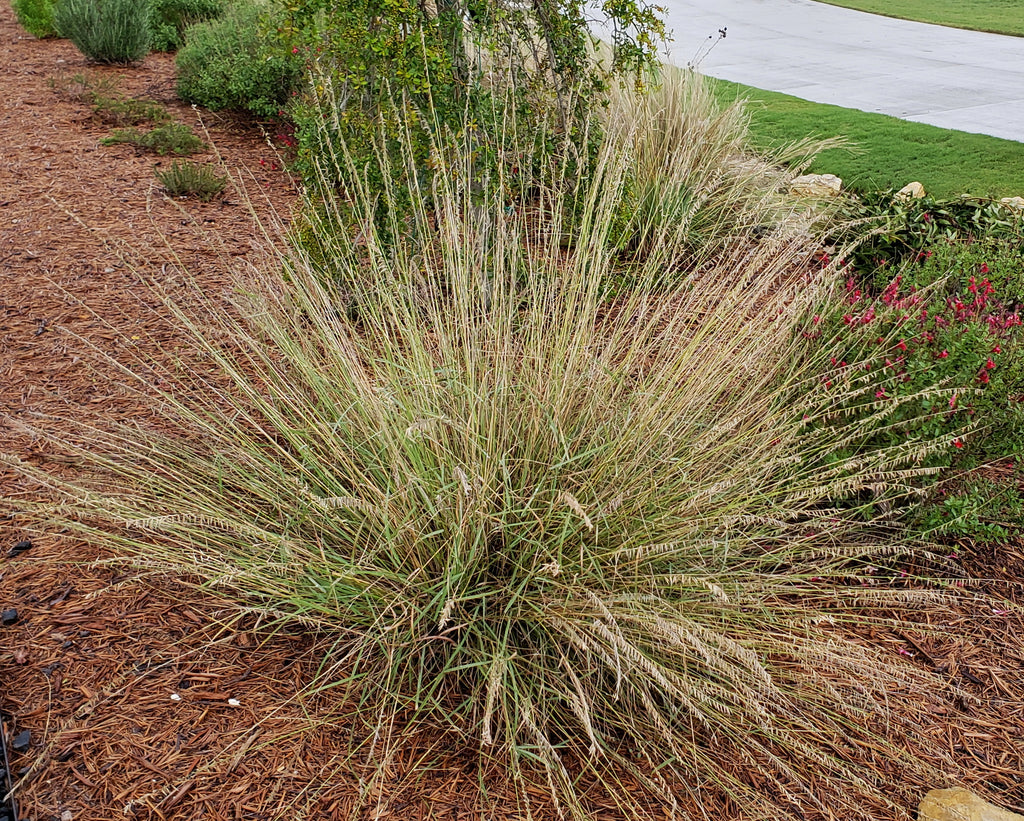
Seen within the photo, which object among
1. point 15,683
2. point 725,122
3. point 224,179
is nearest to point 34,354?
point 15,683

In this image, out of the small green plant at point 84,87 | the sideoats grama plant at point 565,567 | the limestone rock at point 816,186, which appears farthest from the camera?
the small green plant at point 84,87

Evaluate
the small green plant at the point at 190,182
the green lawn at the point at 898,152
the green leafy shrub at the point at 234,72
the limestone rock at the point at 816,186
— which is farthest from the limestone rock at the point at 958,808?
the green leafy shrub at the point at 234,72

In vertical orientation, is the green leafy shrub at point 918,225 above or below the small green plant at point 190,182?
above

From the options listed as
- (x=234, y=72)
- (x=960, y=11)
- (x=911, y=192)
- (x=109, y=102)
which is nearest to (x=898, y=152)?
(x=911, y=192)

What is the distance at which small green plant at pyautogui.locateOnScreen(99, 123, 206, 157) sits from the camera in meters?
6.32

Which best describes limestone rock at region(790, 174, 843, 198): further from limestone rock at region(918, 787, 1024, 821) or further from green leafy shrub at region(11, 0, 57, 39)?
green leafy shrub at region(11, 0, 57, 39)

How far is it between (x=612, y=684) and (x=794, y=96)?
8657 millimetres

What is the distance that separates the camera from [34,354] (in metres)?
3.77

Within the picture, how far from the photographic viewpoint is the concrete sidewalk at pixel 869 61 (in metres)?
8.80

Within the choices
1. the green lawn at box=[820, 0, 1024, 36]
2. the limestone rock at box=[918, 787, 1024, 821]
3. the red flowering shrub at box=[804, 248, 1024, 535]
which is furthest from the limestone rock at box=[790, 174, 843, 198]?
the green lawn at box=[820, 0, 1024, 36]

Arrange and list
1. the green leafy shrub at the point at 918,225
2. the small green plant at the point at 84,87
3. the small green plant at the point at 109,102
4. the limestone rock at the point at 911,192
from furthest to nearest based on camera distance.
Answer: the small green plant at the point at 84,87
the small green plant at the point at 109,102
the limestone rock at the point at 911,192
the green leafy shrub at the point at 918,225

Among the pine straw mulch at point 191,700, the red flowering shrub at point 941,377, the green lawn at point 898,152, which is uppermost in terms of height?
the red flowering shrub at point 941,377

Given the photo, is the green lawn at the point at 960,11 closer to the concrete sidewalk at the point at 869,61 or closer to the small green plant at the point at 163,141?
the concrete sidewalk at the point at 869,61

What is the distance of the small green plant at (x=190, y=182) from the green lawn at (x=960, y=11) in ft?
42.2
